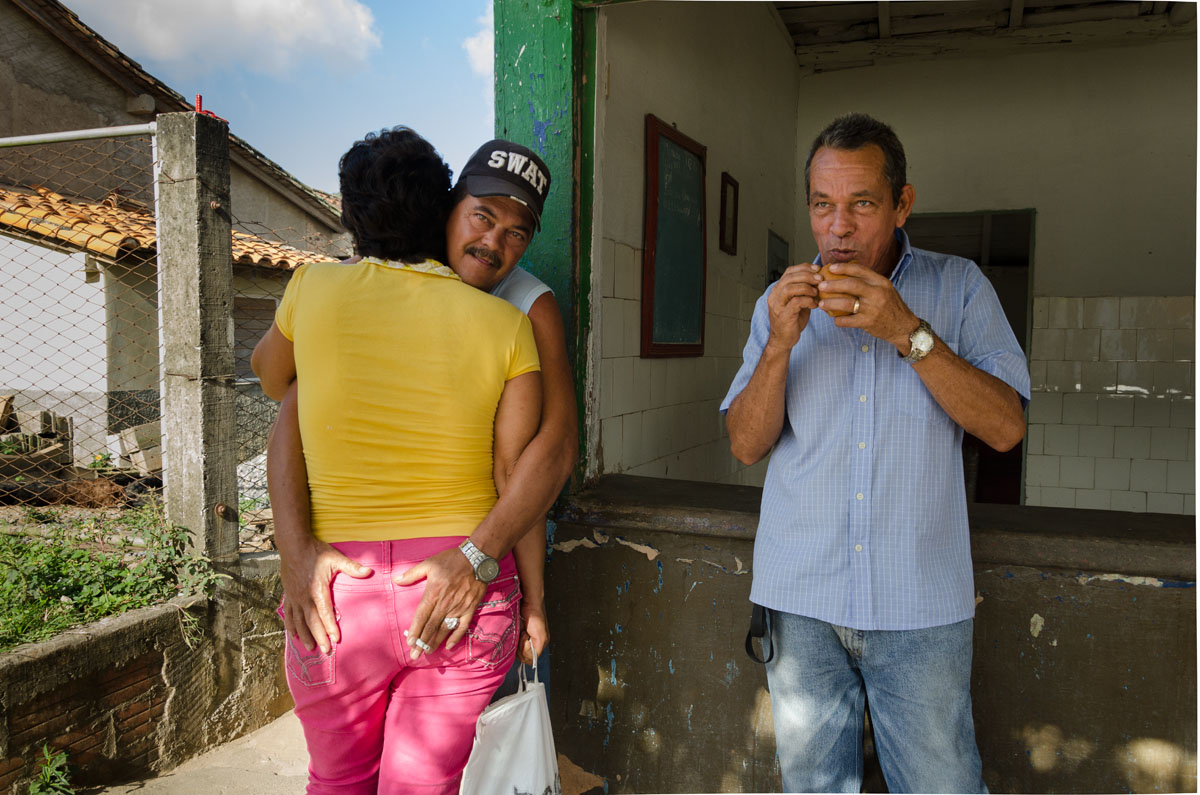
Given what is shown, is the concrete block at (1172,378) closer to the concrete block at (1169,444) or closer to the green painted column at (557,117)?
the concrete block at (1169,444)

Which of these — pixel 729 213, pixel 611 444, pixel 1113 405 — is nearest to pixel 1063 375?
pixel 1113 405

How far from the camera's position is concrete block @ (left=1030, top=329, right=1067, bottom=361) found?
532 cm

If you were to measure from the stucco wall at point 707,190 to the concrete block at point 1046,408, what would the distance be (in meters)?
2.20

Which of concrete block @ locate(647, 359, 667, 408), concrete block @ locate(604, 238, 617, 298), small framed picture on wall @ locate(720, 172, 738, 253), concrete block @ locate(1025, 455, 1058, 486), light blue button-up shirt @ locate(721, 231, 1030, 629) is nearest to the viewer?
light blue button-up shirt @ locate(721, 231, 1030, 629)

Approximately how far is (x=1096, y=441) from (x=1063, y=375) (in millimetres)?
498

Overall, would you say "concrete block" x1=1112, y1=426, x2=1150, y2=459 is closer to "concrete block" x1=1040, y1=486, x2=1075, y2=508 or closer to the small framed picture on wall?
"concrete block" x1=1040, y1=486, x2=1075, y2=508

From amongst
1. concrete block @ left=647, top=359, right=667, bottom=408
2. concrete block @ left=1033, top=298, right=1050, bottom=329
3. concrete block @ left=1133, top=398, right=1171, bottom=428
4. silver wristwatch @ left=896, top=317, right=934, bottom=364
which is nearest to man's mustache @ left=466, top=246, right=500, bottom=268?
silver wristwatch @ left=896, top=317, right=934, bottom=364

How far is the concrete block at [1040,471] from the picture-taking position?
17.9 feet

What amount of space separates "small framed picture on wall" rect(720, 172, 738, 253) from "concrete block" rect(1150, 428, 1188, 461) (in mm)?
3384

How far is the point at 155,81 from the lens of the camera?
9758 millimetres

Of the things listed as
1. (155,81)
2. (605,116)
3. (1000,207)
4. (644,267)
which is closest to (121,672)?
(644,267)

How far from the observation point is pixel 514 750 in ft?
5.15

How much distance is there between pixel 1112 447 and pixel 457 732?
5.38m

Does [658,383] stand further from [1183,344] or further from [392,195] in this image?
[1183,344]
